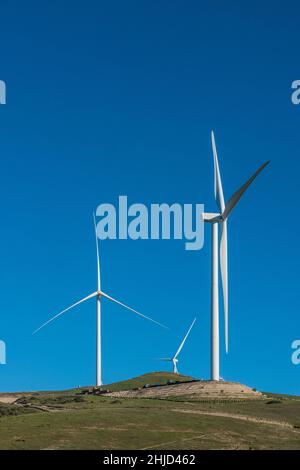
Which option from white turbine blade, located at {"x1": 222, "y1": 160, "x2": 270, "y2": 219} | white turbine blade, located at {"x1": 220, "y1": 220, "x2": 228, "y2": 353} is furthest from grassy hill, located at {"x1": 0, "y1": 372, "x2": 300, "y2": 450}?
white turbine blade, located at {"x1": 222, "y1": 160, "x2": 270, "y2": 219}

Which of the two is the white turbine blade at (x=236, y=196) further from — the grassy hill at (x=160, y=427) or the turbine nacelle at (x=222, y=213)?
the grassy hill at (x=160, y=427)

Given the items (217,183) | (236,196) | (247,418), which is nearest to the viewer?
(247,418)

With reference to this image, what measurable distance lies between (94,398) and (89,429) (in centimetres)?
7042

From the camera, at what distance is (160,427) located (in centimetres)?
10862

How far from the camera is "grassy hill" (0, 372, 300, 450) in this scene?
95250 millimetres

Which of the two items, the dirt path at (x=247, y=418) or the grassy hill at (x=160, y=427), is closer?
the grassy hill at (x=160, y=427)

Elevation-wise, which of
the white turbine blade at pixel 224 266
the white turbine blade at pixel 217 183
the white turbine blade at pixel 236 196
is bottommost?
the white turbine blade at pixel 224 266

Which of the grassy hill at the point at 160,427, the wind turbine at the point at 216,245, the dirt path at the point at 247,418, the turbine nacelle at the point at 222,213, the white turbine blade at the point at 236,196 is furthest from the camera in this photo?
the wind turbine at the point at 216,245

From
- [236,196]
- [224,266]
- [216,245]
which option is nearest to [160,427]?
[224,266]

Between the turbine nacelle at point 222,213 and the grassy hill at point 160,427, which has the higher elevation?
the turbine nacelle at point 222,213

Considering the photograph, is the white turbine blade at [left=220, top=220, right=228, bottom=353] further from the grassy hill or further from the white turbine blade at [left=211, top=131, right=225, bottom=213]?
the grassy hill

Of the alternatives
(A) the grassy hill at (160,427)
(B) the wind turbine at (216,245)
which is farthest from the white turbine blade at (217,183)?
(A) the grassy hill at (160,427)

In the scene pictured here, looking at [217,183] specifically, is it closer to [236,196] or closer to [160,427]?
[236,196]

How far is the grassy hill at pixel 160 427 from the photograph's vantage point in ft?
313
